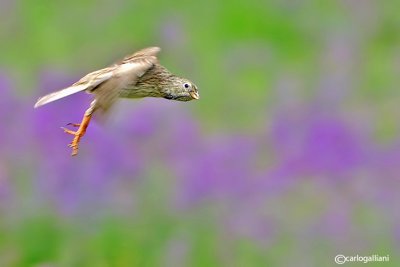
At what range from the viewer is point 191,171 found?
6.34 meters

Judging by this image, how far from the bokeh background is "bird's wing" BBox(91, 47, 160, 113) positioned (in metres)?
0.50

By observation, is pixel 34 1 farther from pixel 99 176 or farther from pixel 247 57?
pixel 99 176

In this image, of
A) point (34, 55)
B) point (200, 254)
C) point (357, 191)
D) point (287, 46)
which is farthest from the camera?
point (287, 46)

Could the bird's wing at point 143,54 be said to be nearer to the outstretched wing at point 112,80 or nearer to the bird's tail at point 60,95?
the outstretched wing at point 112,80

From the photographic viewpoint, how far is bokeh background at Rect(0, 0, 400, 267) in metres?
5.92

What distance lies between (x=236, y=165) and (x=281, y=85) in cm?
206

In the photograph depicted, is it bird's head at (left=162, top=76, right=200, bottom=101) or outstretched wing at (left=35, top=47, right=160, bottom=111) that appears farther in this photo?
bird's head at (left=162, top=76, right=200, bottom=101)

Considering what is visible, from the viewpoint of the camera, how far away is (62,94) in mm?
5031

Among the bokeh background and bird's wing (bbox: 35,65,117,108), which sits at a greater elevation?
bird's wing (bbox: 35,65,117,108)

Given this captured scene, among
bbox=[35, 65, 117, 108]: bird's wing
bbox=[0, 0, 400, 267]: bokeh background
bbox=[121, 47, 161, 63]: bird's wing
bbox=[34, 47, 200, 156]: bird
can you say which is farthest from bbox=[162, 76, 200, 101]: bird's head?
bbox=[0, 0, 400, 267]: bokeh background

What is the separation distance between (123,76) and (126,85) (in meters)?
0.08

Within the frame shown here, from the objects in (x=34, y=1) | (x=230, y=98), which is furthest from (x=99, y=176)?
(x=34, y=1)

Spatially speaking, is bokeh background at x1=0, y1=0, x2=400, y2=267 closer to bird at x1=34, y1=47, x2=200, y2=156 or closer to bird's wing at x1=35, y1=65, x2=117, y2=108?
bird at x1=34, y1=47, x2=200, y2=156

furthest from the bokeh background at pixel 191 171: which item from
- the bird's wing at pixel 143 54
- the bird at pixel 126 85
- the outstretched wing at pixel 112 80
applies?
the outstretched wing at pixel 112 80
